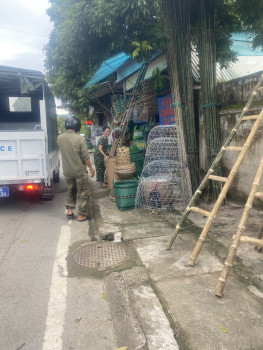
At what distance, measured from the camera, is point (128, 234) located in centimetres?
470

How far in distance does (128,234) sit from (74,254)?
965mm

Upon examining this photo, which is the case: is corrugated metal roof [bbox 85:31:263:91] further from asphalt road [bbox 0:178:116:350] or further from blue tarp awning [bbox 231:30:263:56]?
asphalt road [bbox 0:178:116:350]

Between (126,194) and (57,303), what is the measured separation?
10.5ft

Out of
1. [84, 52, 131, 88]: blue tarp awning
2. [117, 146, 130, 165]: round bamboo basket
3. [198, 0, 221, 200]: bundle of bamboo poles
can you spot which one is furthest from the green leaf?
[84, 52, 131, 88]: blue tarp awning

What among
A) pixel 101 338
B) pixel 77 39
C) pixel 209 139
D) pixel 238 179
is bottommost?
pixel 101 338

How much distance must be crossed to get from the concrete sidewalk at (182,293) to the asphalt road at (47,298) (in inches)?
7.7

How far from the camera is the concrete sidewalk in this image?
2.39 m

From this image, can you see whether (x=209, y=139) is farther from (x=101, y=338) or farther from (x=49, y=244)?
(x=101, y=338)

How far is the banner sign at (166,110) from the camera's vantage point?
7.34m

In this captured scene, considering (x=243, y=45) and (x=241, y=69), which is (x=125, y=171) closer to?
(x=241, y=69)

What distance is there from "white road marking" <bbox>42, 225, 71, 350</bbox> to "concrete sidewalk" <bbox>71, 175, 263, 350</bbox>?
477mm

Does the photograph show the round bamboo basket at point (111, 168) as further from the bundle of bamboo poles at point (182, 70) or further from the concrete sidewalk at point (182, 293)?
the concrete sidewalk at point (182, 293)

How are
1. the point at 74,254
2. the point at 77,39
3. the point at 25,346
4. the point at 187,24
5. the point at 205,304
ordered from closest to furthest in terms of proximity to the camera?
the point at 25,346, the point at 205,304, the point at 74,254, the point at 77,39, the point at 187,24

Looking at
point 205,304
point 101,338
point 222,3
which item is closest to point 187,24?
point 222,3
